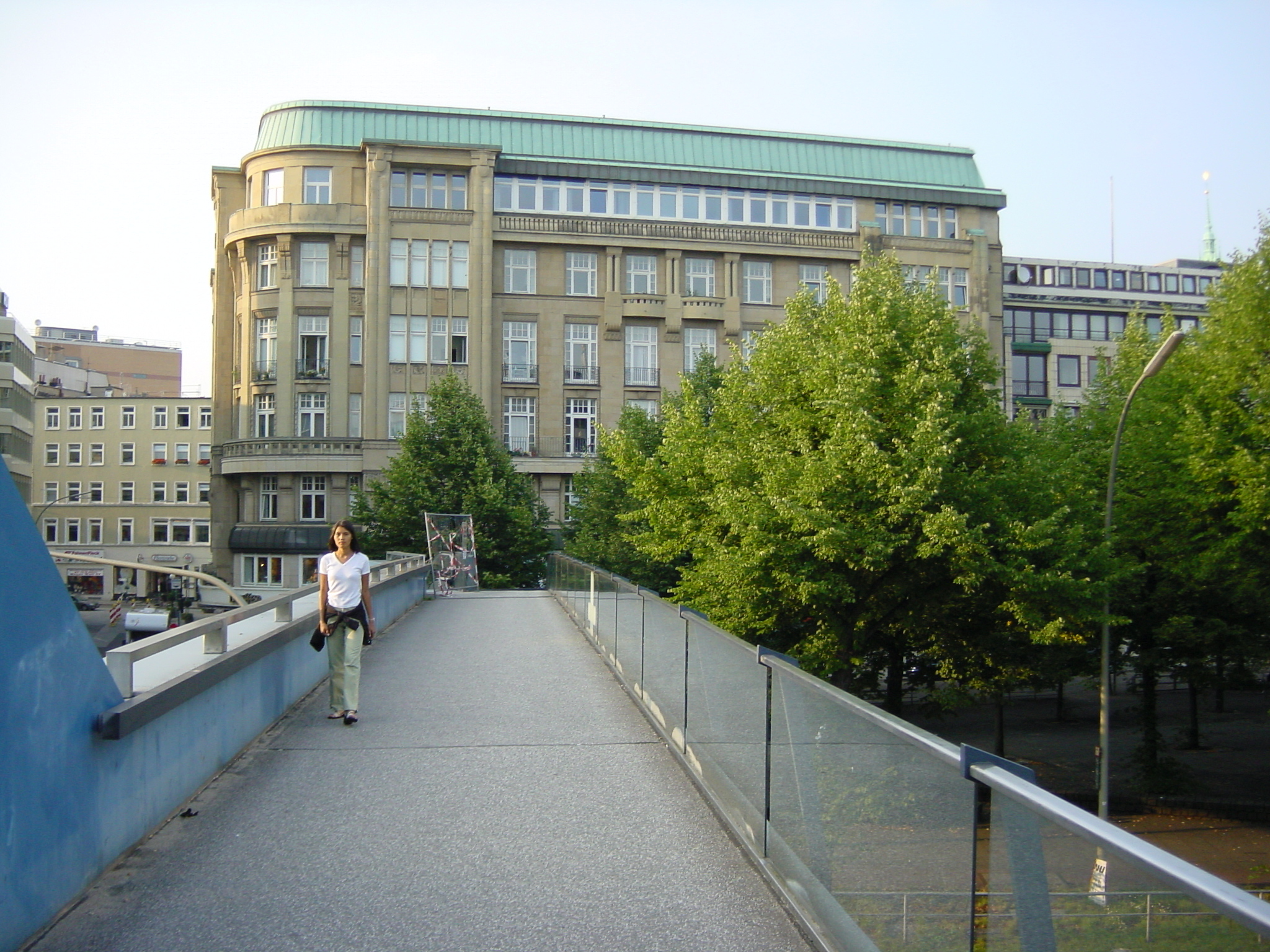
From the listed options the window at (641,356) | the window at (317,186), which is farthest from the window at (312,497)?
the window at (641,356)

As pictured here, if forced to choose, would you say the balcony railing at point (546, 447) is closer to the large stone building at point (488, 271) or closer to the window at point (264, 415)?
the large stone building at point (488, 271)

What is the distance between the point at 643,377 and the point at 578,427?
4.16 metres

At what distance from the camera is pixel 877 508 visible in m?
25.4

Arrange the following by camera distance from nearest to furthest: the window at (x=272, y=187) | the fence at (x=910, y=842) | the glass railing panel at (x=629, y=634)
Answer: the fence at (x=910, y=842) → the glass railing panel at (x=629, y=634) → the window at (x=272, y=187)

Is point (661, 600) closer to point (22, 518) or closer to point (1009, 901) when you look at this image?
point (22, 518)

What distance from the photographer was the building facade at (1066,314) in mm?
75312

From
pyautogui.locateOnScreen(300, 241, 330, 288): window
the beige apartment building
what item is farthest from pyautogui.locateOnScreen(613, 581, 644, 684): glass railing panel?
the beige apartment building

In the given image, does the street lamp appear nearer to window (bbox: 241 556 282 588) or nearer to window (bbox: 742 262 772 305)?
window (bbox: 742 262 772 305)

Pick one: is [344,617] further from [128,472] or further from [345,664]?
[128,472]

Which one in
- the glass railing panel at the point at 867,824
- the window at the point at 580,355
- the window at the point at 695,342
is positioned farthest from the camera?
the window at the point at 695,342

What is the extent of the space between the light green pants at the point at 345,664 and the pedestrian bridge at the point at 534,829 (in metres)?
0.60

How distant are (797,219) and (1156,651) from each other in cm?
3521

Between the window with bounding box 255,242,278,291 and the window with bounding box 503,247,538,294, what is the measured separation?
11.0 meters

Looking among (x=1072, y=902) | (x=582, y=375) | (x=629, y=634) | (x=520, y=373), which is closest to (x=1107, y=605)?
(x=629, y=634)
